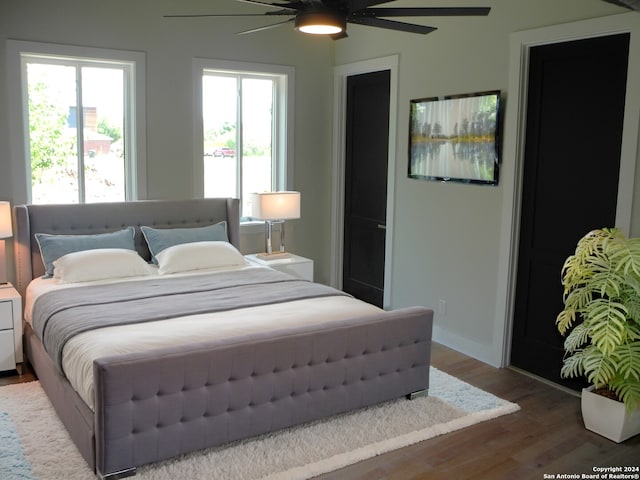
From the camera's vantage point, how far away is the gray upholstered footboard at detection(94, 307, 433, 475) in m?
2.70

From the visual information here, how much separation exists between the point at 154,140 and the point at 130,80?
0.50m

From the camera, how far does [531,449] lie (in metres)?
3.16

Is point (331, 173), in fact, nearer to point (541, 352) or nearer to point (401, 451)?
point (541, 352)

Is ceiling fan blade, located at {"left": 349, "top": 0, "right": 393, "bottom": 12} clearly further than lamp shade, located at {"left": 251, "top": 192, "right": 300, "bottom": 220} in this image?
No

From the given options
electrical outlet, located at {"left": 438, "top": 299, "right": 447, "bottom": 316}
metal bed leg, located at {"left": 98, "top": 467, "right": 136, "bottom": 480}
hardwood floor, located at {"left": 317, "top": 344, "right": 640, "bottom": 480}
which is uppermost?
electrical outlet, located at {"left": 438, "top": 299, "right": 447, "bottom": 316}

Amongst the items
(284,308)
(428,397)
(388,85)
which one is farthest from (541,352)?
(388,85)

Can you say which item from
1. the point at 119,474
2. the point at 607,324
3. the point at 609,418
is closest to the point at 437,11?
the point at 607,324

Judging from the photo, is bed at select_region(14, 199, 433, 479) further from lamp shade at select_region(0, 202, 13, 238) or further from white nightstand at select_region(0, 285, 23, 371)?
lamp shade at select_region(0, 202, 13, 238)

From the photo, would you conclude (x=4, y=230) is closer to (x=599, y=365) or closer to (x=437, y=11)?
(x=437, y=11)

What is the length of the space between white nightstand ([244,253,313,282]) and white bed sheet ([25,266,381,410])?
1.36 m

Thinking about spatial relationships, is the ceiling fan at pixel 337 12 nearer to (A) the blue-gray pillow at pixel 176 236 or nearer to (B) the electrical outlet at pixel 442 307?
(A) the blue-gray pillow at pixel 176 236

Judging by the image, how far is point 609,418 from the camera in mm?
3258

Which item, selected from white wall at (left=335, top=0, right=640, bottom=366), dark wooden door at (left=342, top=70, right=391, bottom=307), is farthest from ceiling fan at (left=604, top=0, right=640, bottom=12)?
dark wooden door at (left=342, top=70, right=391, bottom=307)

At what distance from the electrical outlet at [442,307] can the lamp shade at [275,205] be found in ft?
4.82
